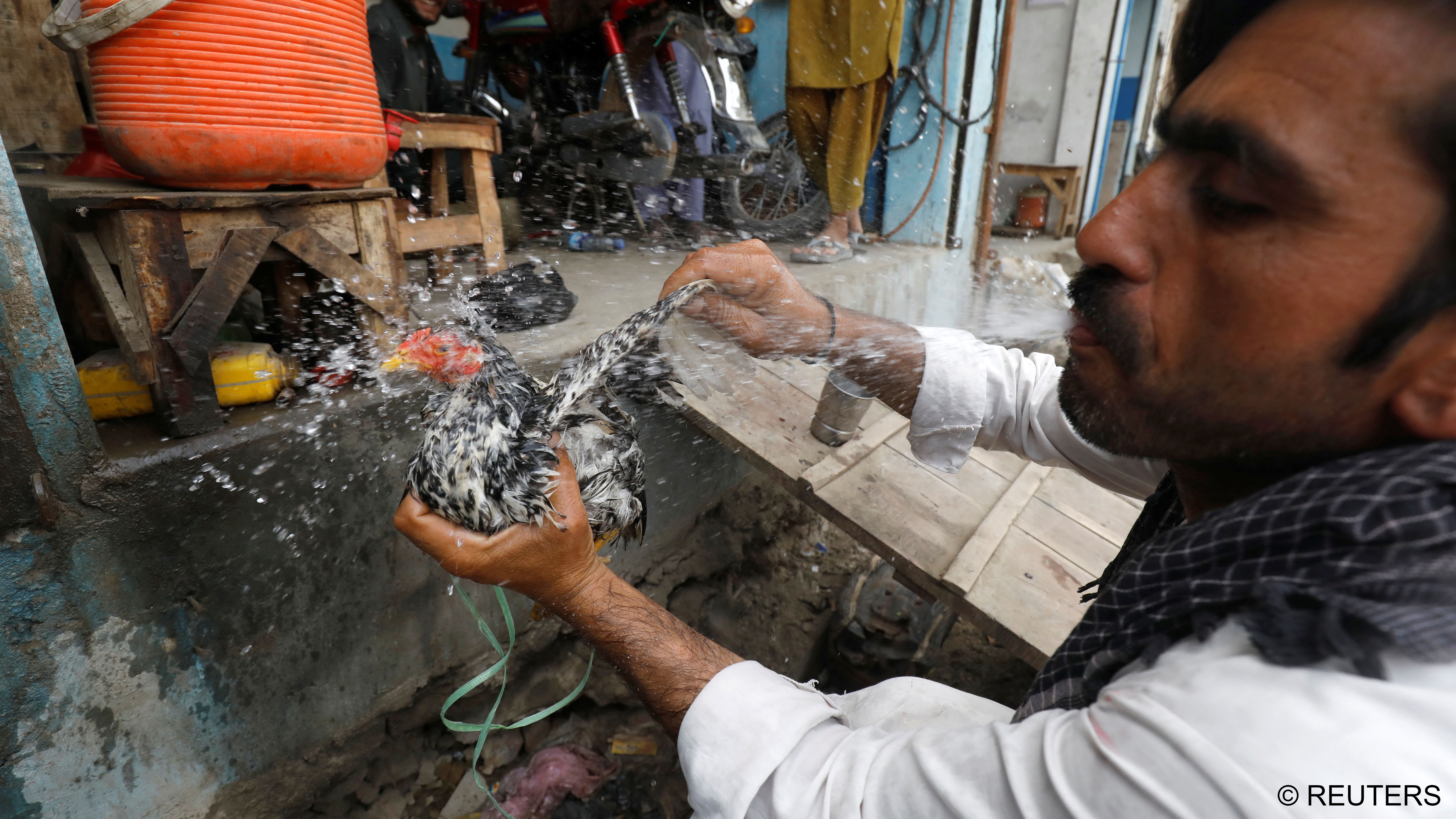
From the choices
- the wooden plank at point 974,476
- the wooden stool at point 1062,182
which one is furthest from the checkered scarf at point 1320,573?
the wooden stool at point 1062,182

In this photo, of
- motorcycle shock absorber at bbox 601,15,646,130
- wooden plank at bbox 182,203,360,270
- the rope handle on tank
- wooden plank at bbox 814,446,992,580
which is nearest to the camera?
the rope handle on tank

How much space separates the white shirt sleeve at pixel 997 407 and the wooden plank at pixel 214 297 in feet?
6.15

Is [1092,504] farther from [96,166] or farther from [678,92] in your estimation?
[96,166]

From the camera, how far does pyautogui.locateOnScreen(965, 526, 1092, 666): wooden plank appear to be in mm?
2219

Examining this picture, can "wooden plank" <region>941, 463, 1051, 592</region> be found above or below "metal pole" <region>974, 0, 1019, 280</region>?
below

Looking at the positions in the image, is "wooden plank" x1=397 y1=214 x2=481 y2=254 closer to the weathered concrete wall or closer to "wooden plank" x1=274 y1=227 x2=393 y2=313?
"wooden plank" x1=274 y1=227 x2=393 y2=313

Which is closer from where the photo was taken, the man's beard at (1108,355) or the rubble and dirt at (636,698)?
the man's beard at (1108,355)

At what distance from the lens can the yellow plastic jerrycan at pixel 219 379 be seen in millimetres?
1731

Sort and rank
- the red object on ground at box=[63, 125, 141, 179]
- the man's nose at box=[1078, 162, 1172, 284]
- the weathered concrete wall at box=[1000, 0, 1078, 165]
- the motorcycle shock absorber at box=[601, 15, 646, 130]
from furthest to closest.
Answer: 1. the weathered concrete wall at box=[1000, 0, 1078, 165]
2. the motorcycle shock absorber at box=[601, 15, 646, 130]
3. the red object on ground at box=[63, 125, 141, 179]
4. the man's nose at box=[1078, 162, 1172, 284]

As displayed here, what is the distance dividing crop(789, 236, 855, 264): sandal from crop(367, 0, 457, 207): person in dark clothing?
8.17 feet

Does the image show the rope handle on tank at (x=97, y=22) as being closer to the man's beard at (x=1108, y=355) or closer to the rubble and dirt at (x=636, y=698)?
the man's beard at (x=1108, y=355)

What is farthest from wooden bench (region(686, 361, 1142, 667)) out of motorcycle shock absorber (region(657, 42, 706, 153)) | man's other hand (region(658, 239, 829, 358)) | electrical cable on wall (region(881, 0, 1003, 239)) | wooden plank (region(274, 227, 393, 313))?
electrical cable on wall (region(881, 0, 1003, 239))

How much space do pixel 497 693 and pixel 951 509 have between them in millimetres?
2082

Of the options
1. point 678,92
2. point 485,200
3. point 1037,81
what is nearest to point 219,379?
point 485,200
